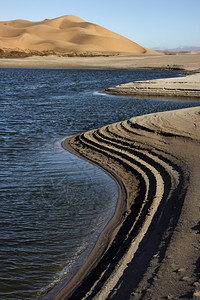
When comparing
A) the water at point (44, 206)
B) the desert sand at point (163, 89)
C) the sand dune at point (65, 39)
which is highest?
the sand dune at point (65, 39)

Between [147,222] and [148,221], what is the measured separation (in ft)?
0.13

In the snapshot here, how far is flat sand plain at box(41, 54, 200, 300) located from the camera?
163 inches

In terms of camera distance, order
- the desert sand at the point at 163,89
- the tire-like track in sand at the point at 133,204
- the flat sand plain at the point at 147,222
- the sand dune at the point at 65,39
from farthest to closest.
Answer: the sand dune at the point at 65,39
the desert sand at the point at 163,89
the tire-like track in sand at the point at 133,204
the flat sand plain at the point at 147,222

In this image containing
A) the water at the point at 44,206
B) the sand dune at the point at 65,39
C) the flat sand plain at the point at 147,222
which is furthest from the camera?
the sand dune at the point at 65,39

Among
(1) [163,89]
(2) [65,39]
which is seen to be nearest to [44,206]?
(1) [163,89]

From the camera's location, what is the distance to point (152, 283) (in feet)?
13.3

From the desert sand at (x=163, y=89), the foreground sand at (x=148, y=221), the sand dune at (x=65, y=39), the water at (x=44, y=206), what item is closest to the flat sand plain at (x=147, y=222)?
the foreground sand at (x=148, y=221)

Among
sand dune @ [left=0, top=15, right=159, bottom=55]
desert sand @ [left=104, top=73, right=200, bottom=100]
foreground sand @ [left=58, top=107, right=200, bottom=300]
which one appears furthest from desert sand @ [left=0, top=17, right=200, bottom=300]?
sand dune @ [left=0, top=15, right=159, bottom=55]

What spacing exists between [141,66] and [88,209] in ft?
182

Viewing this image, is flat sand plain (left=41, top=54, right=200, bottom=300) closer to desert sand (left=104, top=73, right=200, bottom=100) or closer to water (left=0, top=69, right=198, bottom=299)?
water (left=0, top=69, right=198, bottom=299)

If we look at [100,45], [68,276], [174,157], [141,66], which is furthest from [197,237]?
[100,45]

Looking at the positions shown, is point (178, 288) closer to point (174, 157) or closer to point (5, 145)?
point (174, 157)

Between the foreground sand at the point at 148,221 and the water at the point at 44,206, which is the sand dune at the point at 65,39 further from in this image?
the foreground sand at the point at 148,221

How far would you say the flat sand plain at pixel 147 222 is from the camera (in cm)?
415
